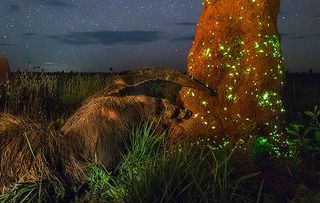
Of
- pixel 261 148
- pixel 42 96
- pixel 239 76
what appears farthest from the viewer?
pixel 42 96

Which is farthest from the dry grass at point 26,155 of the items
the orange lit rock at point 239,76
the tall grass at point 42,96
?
the tall grass at point 42,96

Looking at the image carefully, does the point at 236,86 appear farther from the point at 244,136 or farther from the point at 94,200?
the point at 94,200

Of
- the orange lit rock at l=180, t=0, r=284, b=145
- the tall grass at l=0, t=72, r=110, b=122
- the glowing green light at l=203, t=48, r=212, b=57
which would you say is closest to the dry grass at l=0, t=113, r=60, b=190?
the orange lit rock at l=180, t=0, r=284, b=145

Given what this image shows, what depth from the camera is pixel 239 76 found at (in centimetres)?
878

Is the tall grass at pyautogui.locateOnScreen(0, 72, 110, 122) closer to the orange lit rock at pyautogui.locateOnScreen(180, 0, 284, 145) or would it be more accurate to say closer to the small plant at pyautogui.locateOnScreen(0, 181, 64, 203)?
the orange lit rock at pyautogui.locateOnScreen(180, 0, 284, 145)

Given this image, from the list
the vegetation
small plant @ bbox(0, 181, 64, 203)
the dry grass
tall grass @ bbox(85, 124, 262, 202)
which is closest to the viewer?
tall grass @ bbox(85, 124, 262, 202)

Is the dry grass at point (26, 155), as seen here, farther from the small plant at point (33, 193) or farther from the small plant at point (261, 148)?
the small plant at point (261, 148)

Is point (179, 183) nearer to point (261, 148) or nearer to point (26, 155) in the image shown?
point (26, 155)

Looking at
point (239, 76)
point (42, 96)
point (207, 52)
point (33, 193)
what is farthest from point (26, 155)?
point (42, 96)

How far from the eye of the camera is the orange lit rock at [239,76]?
874 cm

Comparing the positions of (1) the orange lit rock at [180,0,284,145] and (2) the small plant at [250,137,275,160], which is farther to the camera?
(1) the orange lit rock at [180,0,284,145]

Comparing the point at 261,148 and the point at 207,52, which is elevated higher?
the point at 207,52

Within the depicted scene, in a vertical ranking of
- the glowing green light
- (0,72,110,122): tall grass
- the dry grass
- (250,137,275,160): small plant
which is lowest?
(0,72,110,122): tall grass

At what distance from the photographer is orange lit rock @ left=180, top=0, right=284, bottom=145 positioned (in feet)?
28.7
